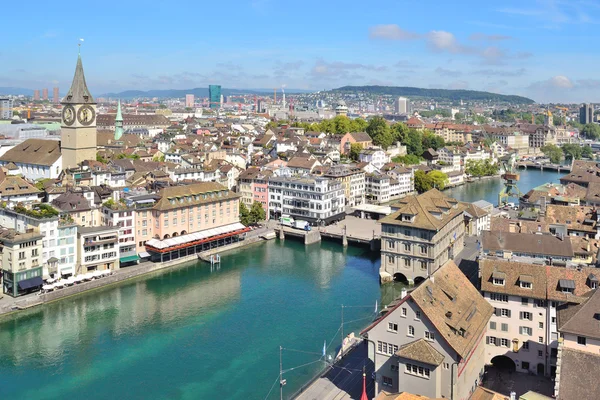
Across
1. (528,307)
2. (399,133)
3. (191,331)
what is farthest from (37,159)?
(399,133)

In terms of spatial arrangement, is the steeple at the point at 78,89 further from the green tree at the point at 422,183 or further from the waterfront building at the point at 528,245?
the waterfront building at the point at 528,245

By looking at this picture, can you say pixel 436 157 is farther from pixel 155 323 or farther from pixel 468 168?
pixel 155 323

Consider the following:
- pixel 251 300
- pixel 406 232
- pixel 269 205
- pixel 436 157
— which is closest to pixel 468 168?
pixel 436 157

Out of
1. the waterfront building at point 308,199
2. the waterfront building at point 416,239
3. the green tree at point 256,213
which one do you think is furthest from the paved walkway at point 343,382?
the waterfront building at point 308,199

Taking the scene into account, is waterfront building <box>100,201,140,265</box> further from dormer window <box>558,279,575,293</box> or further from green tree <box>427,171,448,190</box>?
green tree <box>427,171,448,190</box>

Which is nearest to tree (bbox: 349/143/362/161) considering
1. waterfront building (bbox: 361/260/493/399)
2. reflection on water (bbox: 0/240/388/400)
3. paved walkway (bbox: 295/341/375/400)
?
reflection on water (bbox: 0/240/388/400)
